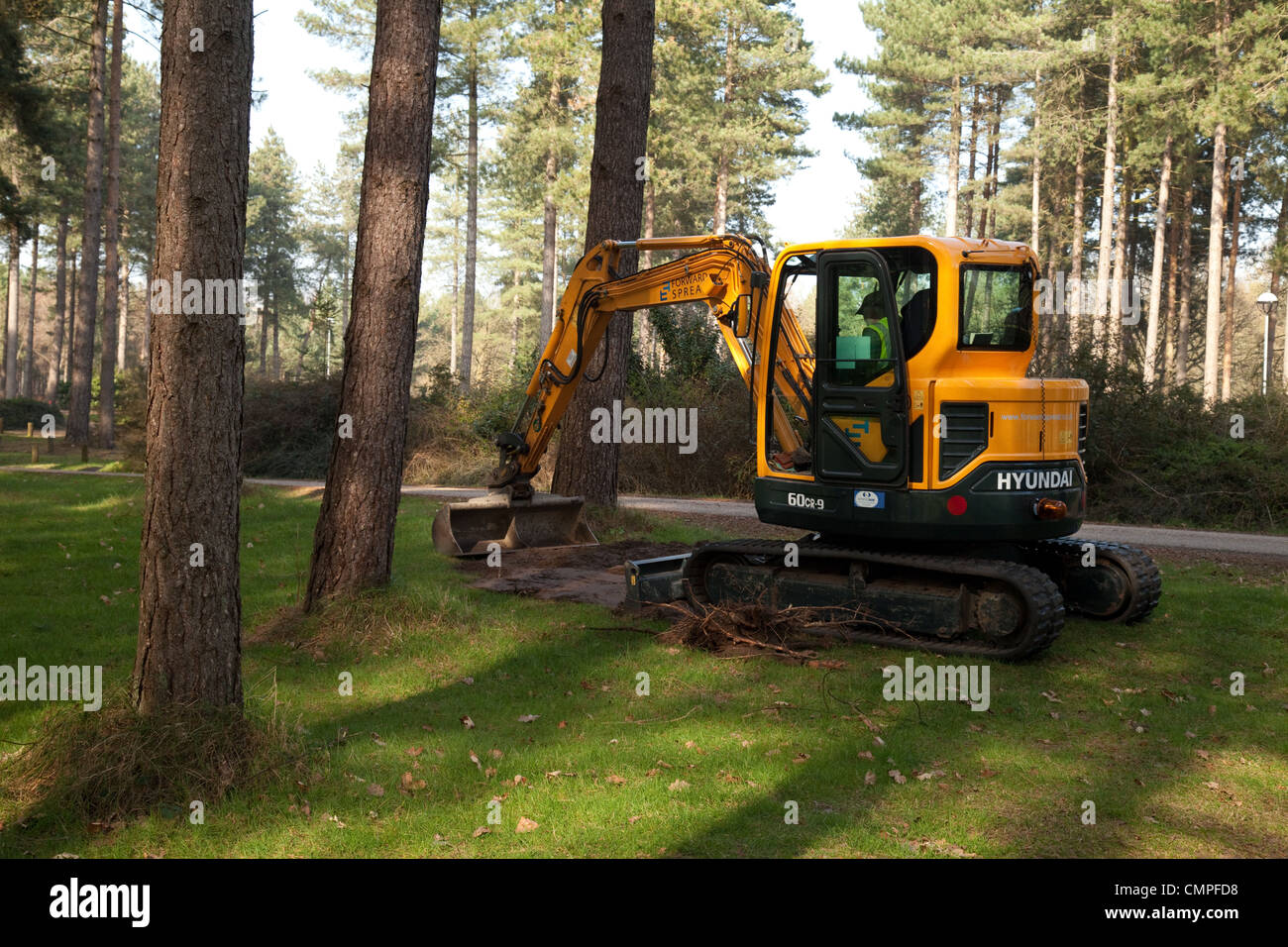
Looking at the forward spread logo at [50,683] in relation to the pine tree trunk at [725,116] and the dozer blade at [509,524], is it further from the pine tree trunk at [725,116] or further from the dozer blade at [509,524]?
the pine tree trunk at [725,116]

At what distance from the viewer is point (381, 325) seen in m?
8.73

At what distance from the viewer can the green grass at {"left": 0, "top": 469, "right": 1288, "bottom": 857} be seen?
489 cm

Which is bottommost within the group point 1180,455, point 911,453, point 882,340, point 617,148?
point 911,453

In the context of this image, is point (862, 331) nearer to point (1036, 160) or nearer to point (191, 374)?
point (191, 374)

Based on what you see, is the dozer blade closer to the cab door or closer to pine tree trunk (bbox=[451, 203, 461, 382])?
the cab door

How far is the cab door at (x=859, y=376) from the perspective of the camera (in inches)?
317

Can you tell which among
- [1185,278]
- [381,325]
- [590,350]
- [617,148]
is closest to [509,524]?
[590,350]

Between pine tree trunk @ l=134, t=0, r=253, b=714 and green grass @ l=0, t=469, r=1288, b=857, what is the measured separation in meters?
0.71

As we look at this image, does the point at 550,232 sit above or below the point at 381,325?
above

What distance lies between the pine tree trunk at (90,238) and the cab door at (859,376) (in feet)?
74.4

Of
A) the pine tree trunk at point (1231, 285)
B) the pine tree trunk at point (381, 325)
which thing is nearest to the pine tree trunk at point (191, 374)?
the pine tree trunk at point (381, 325)

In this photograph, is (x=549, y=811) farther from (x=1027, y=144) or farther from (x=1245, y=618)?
(x=1027, y=144)

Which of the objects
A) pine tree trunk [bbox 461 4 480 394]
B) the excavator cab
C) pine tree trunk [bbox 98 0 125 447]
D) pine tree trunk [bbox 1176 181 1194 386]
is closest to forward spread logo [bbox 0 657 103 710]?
the excavator cab
